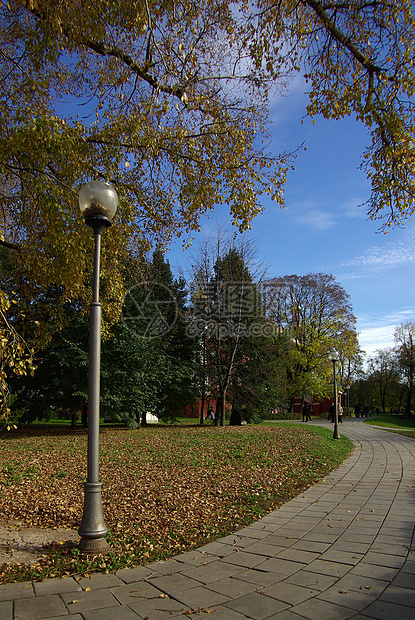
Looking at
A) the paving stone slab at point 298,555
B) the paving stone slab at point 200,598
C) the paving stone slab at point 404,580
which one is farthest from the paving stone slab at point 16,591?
the paving stone slab at point 404,580

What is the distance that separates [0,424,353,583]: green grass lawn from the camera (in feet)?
14.7

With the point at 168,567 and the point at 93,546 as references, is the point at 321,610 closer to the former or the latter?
the point at 168,567

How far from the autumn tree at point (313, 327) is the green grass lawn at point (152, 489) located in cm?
1887

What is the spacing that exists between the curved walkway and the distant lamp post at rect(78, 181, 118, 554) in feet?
1.87

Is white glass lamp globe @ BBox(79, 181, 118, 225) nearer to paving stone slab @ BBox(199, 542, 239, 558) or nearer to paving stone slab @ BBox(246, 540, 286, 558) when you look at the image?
paving stone slab @ BBox(199, 542, 239, 558)

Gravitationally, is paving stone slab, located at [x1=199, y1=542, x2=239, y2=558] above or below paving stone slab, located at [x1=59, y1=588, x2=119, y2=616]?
below

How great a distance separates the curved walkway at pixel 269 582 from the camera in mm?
3070

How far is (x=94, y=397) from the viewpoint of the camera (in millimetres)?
4574

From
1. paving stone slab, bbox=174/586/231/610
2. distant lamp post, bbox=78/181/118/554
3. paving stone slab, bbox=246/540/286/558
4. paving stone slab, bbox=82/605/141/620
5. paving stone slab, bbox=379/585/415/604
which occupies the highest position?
distant lamp post, bbox=78/181/118/554

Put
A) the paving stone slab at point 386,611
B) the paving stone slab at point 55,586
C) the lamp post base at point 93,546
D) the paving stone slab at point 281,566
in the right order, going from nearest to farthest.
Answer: the paving stone slab at point 386,611 → the paving stone slab at point 55,586 → the paving stone slab at point 281,566 → the lamp post base at point 93,546

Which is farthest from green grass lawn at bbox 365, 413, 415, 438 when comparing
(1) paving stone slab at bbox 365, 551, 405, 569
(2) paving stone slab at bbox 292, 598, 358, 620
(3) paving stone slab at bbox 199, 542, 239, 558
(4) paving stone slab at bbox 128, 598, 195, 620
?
(4) paving stone slab at bbox 128, 598, 195, 620

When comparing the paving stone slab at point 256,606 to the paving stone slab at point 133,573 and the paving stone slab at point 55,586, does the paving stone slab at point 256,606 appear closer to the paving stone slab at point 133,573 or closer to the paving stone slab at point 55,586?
the paving stone slab at point 133,573

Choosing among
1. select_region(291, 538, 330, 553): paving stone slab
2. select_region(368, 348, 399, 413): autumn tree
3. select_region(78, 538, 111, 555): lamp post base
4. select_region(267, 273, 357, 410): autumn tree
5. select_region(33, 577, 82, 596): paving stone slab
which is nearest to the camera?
select_region(33, 577, 82, 596): paving stone slab

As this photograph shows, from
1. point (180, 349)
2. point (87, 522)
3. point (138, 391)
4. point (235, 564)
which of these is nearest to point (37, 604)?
point (87, 522)
